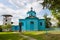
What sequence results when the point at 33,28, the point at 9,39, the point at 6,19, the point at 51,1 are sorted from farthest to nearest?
the point at 6,19, the point at 33,28, the point at 51,1, the point at 9,39

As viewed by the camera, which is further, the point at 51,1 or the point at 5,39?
the point at 51,1

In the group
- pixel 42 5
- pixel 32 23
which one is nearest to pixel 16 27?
pixel 32 23

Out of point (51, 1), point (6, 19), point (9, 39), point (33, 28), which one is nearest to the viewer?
point (9, 39)

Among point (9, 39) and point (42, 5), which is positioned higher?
point (42, 5)

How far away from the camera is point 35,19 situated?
7375cm

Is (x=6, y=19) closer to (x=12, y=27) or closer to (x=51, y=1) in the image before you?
(x=12, y=27)

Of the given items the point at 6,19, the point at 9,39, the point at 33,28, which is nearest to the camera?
the point at 9,39

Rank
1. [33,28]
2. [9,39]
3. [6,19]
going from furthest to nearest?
[6,19], [33,28], [9,39]

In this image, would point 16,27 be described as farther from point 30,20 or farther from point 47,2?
point 47,2

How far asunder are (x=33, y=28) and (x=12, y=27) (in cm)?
901

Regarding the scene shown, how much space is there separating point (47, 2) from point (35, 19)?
41.6 meters

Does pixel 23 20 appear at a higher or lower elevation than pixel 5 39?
higher

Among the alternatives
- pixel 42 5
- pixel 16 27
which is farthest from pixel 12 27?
pixel 42 5

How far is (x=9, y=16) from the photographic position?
285 ft
